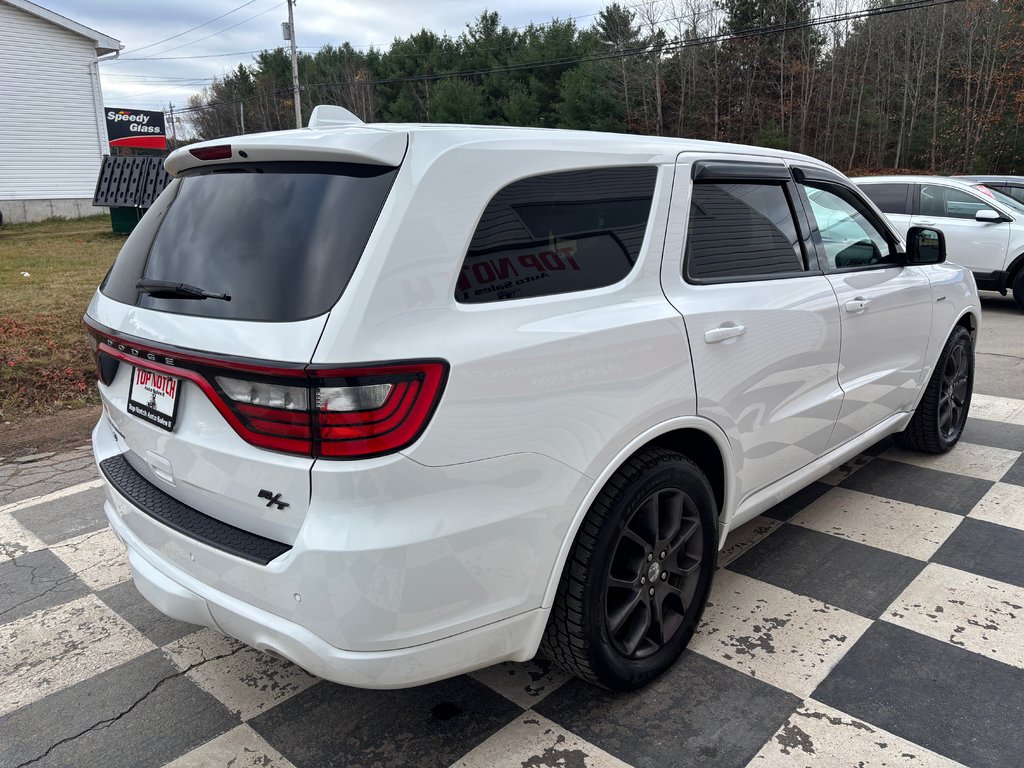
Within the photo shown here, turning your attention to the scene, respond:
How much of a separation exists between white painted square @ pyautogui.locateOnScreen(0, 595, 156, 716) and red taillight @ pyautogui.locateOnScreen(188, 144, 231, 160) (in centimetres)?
180

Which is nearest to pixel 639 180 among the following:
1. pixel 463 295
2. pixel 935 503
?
pixel 463 295

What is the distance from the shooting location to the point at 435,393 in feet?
5.80

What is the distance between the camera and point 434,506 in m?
1.78

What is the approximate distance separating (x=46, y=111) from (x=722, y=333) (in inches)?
1111

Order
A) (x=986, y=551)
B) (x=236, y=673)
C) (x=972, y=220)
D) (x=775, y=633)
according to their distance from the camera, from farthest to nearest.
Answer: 1. (x=972, y=220)
2. (x=986, y=551)
3. (x=775, y=633)
4. (x=236, y=673)

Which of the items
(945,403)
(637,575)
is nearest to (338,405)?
(637,575)

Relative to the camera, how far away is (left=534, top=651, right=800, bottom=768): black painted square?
7.15 ft

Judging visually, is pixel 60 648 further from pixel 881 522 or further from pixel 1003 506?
pixel 1003 506

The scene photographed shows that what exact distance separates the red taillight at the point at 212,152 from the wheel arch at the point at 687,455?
1433 millimetres

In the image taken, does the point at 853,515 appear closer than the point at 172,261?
No

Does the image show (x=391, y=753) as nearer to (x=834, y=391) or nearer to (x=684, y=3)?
(x=834, y=391)

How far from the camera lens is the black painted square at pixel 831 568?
9.93 feet

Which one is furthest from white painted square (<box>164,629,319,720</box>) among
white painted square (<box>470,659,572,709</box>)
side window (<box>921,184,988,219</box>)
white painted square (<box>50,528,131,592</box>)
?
side window (<box>921,184,988,219</box>)

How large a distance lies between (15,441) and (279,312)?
4.75m
